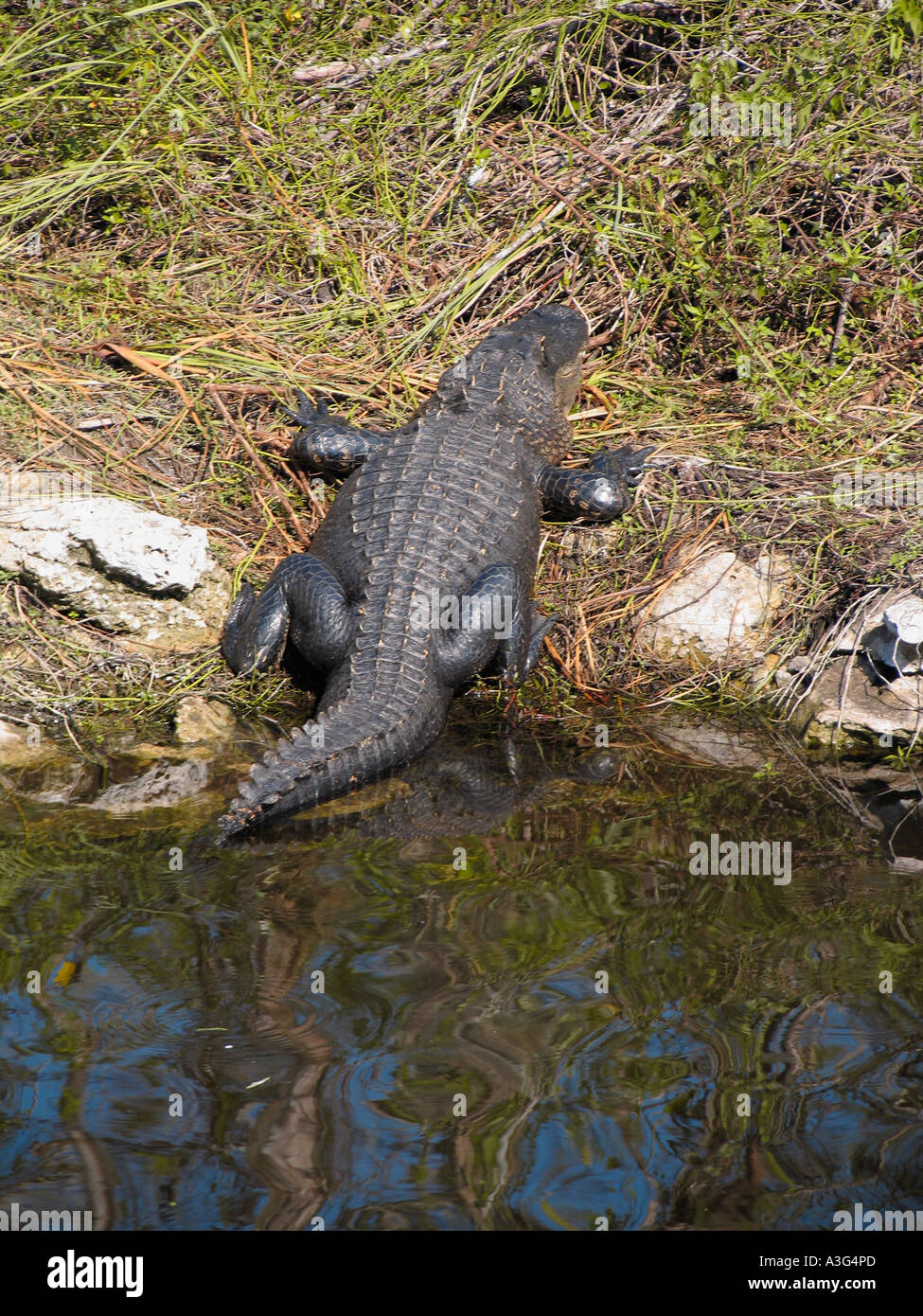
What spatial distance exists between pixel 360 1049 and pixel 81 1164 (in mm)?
641

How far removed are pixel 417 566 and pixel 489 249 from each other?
7.56 ft

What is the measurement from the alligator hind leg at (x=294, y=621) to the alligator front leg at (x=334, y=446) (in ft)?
2.00

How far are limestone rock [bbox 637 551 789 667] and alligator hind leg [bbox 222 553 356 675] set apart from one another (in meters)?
1.25

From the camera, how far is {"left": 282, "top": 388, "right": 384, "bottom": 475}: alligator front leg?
4918mm

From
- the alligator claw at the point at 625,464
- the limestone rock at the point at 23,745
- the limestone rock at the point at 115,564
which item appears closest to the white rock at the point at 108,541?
the limestone rock at the point at 115,564

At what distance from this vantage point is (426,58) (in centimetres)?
636

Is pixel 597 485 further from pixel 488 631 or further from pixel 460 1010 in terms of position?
pixel 460 1010

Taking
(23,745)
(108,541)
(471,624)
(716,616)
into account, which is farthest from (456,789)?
(108,541)

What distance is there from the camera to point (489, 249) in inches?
229

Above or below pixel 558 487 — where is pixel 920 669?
below
